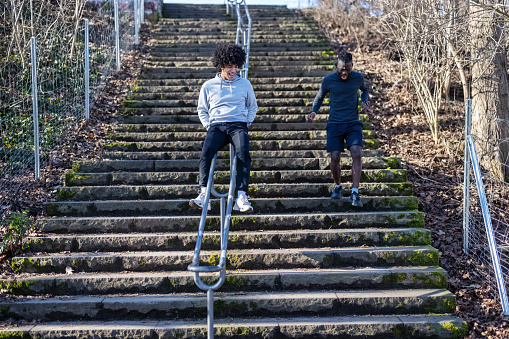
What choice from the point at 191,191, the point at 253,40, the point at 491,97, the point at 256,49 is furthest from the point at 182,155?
the point at 253,40

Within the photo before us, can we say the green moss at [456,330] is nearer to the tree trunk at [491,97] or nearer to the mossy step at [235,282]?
the mossy step at [235,282]

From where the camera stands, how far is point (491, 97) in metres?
6.89

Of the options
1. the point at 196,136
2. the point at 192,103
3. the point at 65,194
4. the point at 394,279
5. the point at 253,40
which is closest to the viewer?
the point at 394,279

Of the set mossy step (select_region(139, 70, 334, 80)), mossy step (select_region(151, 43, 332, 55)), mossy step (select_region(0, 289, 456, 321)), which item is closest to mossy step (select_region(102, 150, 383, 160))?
mossy step (select_region(0, 289, 456, 321))

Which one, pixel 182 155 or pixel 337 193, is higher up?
pixel 182 155

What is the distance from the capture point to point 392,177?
6.05 meters

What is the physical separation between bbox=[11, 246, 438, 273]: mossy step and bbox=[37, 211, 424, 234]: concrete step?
46 centimetres

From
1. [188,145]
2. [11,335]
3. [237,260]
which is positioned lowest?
[11,335]

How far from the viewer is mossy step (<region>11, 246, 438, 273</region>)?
15.2ft

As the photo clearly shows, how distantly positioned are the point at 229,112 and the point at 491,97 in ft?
14.1

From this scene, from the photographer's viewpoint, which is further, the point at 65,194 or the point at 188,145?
the point at 188,145

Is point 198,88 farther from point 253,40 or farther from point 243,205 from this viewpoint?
point 243,205

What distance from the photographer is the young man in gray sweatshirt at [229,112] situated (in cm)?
453

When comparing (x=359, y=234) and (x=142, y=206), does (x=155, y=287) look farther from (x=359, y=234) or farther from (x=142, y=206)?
(x=359, y=234)
